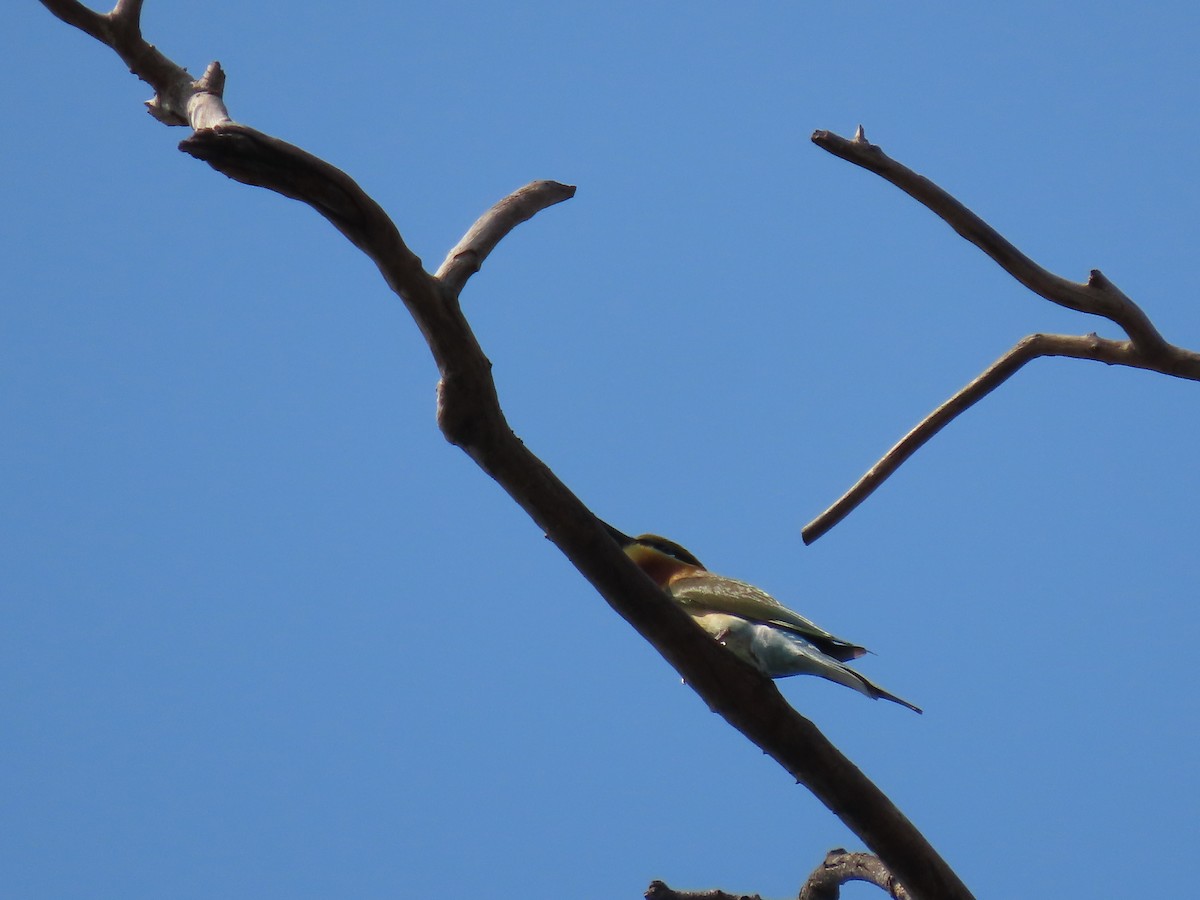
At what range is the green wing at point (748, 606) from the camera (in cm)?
260

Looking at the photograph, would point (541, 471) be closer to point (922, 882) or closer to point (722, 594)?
point (722, 594)

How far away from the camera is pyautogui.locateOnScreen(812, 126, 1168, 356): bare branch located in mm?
2146

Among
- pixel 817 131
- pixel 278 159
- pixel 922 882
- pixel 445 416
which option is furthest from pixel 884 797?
pixel 278 159

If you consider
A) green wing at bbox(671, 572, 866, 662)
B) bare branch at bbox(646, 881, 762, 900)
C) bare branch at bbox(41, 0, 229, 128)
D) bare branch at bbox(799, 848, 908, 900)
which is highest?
bare branch at bbox(41, 0, 229, 128)

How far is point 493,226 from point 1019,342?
1260mm

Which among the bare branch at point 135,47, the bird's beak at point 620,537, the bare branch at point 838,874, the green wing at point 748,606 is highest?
the bare branch at point 135,47

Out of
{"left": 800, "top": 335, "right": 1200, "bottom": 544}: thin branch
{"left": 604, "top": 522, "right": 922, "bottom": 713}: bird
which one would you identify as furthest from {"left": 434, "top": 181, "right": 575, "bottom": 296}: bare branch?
{"left": 800, "top": 335, "right": 1200, "bottom": 544}: thin branch

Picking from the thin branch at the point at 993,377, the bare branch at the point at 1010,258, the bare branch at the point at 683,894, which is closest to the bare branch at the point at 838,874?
the bare branch at the point at 683,894

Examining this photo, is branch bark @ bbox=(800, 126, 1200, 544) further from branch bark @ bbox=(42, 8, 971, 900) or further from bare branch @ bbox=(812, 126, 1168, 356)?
branch bark @ bbox=(42, 8, 971, 900)

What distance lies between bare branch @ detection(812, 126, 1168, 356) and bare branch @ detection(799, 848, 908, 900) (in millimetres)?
1429

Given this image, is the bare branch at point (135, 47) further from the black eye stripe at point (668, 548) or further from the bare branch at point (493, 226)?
the black eye stripe at point (668, 548)

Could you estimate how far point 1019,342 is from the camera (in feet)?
8.28

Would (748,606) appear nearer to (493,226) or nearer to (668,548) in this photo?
(668,548)

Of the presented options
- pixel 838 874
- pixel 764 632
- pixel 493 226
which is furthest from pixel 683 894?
pixel 493 226
